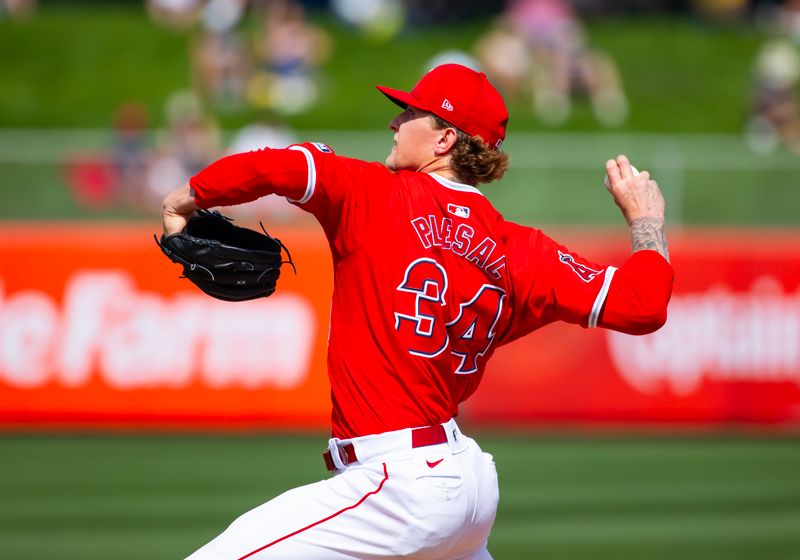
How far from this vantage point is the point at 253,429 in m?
11.1

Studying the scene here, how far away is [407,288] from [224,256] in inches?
25.8

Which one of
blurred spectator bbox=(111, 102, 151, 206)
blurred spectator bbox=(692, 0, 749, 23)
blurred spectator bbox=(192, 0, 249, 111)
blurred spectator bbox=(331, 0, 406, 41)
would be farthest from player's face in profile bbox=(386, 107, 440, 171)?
blurred spectator bbox=(692, 0, 749, 23)

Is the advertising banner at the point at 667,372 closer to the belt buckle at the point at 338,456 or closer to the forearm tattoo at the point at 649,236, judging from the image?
the forearm tattoo at the point at 649,236

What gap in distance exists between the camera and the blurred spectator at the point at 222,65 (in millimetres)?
20078

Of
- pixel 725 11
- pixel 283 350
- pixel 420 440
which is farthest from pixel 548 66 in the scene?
pixel 420 440

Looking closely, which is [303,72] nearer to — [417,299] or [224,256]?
[224,256]

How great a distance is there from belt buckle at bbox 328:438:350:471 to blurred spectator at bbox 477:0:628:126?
16085 mm

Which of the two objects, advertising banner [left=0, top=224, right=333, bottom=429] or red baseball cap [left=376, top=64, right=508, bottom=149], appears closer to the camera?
red baseball cap [left=376, top=64, right=508, bottom=149]

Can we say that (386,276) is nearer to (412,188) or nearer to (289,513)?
(412,188)

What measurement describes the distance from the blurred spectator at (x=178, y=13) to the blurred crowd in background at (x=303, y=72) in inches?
0.7

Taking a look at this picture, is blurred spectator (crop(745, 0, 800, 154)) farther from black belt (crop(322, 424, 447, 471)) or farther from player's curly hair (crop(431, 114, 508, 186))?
black belt (crop(322, 424, 447, 471))

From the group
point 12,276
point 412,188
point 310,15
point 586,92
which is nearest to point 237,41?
point 310,15

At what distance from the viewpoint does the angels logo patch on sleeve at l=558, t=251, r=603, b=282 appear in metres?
4.38

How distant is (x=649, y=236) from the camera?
174 inches
